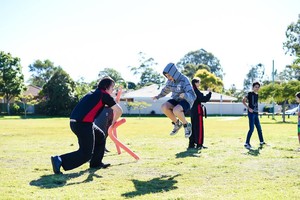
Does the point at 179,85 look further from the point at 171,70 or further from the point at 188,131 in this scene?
the point at 188,131

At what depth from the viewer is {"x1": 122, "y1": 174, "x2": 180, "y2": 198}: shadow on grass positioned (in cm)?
576

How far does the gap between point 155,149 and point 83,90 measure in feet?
170

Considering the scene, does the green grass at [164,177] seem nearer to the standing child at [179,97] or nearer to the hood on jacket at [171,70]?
the standing child at [179,97]

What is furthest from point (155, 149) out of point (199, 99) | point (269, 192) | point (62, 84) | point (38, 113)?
point (38, 113)

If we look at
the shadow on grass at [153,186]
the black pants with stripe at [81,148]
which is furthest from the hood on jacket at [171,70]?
the shadow on grass at [153,186]

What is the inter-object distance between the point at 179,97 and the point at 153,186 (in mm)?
3187

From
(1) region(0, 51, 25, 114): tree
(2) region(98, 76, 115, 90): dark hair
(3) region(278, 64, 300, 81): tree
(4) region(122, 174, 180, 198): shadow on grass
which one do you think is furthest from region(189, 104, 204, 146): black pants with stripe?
(3) region(278, 64, 300, 81): tree

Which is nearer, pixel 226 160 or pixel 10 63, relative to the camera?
pixel 226 160

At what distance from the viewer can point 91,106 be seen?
7680mm

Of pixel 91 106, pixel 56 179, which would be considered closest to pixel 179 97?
pixel 91 106

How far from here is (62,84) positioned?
59094mm

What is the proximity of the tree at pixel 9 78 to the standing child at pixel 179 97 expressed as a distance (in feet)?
190

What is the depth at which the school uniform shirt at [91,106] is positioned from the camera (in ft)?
25.1

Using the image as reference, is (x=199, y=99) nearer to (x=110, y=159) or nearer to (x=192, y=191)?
(x=110, y=159)
